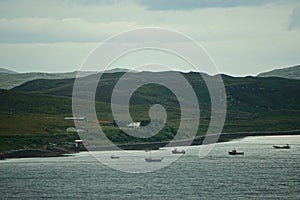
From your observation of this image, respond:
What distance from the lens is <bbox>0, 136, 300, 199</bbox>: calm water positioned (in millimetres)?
107000

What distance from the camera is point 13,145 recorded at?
7013 inches

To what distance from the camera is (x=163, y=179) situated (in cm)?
12719

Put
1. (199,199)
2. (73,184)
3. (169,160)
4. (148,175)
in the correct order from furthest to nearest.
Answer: (169,160) < (148,175) < (73,184) < (199,199)

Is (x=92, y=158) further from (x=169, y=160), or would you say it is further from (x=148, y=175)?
(x=148, y=175)

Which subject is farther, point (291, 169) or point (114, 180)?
point (291, 169)

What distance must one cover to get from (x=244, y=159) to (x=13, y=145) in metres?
58.7

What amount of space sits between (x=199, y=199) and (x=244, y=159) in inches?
2401

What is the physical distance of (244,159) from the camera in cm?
16075

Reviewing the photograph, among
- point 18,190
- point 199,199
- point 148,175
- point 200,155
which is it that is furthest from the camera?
point 200,155

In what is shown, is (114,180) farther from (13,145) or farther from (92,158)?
(13,145)

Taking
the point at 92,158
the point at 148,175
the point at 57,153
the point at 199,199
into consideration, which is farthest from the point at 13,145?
the point at 199,199

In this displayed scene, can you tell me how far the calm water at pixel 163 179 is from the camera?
351 ft

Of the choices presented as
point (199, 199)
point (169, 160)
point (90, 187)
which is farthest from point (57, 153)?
point (199, 199)

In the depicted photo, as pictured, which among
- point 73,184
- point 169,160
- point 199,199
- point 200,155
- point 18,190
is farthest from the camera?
A: point 200,155
